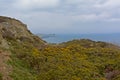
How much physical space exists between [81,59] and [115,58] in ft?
11.4

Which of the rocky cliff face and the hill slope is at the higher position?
the rocky cliff face

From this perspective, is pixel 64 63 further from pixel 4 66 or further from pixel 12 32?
pixel 12 32

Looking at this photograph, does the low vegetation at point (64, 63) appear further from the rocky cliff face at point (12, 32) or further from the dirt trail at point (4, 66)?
the rocky cliff face at point (12, 32)

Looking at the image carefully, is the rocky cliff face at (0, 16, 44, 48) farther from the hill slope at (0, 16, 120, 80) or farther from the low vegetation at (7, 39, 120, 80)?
the low vegetation at (7, 39, 120, 80)

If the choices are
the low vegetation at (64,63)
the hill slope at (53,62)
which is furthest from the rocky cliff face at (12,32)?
the low vegetation at (64,63)

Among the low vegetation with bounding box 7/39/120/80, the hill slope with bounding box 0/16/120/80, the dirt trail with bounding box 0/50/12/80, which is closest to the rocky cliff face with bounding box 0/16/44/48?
the hill slope with bounding box 0/16/120/80

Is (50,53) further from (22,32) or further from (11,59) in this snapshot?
(22,32)

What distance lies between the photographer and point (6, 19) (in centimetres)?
3891

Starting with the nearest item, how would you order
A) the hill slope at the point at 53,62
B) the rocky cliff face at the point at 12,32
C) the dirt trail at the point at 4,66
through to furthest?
the dirt trail at the point at 4,66 < the hill slope at the point at 53,62 < the rocky cliff face at the point at 12,32

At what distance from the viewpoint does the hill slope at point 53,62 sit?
2298 cm

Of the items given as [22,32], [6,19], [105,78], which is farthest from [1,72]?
[6,19]

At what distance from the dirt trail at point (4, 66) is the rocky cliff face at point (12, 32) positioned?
225 centimetres

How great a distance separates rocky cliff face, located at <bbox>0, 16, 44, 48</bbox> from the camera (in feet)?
101

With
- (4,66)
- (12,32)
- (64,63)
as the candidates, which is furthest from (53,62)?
(12,32)
